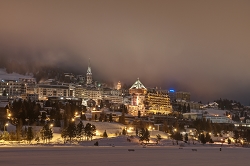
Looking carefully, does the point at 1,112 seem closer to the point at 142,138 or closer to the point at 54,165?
the point at 142,138

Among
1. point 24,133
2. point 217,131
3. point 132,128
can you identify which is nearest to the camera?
point 24,133

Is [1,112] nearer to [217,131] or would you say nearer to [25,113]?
[25,113]

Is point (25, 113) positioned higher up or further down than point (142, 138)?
higher up

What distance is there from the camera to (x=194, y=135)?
130 m

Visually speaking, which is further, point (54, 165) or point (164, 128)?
point (164, 128)

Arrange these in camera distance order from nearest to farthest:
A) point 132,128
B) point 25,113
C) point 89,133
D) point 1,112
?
point 89,133, point 25,113, point 1,112, point 132,128

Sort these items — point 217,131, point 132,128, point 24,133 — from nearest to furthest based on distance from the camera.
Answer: point 24,133 → point 132,128 → point 217,131

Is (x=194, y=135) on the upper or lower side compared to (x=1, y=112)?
lower

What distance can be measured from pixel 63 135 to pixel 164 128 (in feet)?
181

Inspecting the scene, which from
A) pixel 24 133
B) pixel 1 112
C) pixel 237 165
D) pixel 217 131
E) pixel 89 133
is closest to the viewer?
pixel 237 165

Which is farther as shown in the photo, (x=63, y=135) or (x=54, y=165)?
(x=63, y=135)

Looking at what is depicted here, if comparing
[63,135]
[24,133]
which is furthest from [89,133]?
[24,133]

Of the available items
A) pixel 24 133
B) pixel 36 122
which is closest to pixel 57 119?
pixel 36 122

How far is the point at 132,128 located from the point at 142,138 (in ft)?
121
